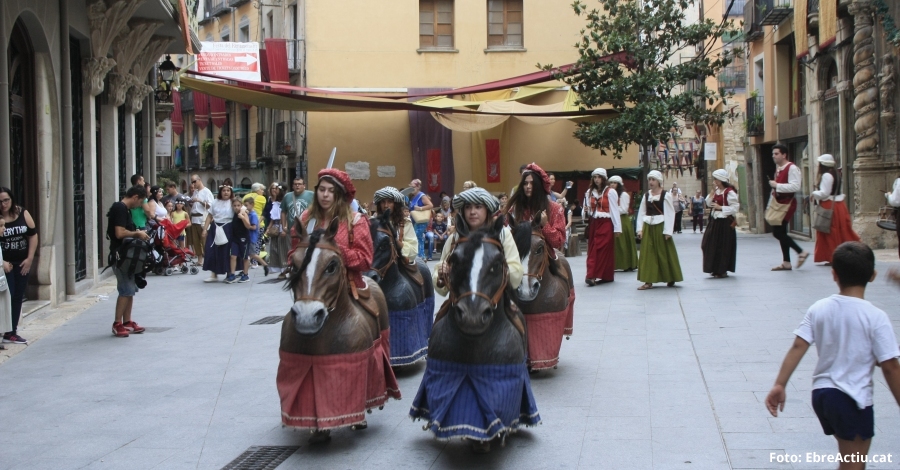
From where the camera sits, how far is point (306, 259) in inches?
232

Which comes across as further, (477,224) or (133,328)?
(133,328)

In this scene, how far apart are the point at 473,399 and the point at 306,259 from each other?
1.30m

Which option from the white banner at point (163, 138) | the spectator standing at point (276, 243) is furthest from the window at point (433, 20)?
the spectator standing at point (276, 243)

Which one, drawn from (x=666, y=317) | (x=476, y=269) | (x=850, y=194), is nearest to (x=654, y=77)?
(x=850, y=194)

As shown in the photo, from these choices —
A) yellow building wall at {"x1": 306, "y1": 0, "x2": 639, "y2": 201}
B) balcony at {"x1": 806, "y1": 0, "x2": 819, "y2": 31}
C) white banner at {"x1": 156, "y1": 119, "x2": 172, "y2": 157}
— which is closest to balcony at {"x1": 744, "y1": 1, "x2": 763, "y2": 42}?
yellow building wall at {"x1": 306, "y1": 0, "x2": 639, "y2": 201}

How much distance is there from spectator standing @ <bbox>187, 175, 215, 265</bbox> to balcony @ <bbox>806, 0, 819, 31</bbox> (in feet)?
45.9

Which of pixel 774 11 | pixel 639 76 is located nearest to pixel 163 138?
pixel 639 76

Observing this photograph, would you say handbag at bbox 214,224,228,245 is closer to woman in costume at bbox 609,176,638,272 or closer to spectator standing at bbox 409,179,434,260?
spectator standing at bbox 409,179,434,260

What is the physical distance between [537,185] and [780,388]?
442 cm

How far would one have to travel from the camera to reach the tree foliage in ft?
80.7

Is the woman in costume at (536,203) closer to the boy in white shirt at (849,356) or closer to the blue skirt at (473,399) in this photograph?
the blue skirt at (473,399)

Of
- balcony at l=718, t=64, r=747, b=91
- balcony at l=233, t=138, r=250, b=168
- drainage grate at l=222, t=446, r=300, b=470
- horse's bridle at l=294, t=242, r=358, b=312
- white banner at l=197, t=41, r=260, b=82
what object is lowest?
drainage grate at l=222, t=446, r=300, b=470

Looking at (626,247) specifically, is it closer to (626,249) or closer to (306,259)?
(626,249)

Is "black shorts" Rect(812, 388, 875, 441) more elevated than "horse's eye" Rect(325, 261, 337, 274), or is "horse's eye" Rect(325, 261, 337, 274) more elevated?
"horse's eye" Rect(325, 261, 337, 274)
